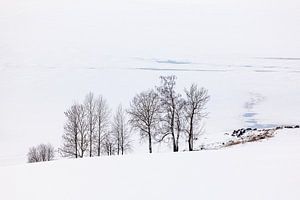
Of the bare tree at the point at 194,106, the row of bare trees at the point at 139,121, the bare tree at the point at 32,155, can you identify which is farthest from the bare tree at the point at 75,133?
the bare tree at the point at 194,106

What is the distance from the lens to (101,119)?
33.4 ft

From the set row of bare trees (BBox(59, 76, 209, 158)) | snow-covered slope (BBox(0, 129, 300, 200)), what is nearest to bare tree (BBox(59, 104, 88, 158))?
row of bare trees (BBox(59, 76, 209, 158))

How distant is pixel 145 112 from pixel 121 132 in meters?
0.81

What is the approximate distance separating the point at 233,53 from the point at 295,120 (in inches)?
131

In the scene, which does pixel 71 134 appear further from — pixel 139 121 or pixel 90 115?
pixel 139 121

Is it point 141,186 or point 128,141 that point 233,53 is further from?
point 141,186

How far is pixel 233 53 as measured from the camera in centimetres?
1177

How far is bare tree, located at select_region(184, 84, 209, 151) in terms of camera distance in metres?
9.99

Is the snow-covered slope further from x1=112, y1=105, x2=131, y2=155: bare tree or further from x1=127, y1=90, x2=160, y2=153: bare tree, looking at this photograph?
x1=127, y1=90, x2=160, y2=153: bare tree

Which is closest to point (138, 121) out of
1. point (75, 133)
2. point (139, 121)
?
point (139, 121)

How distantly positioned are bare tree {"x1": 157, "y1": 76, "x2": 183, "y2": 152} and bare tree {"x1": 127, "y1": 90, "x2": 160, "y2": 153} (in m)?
0.19

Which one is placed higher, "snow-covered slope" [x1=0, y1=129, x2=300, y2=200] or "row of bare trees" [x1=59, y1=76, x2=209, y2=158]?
"row of bare trees" [x1=59, y1=76, x2=209, y2=158]

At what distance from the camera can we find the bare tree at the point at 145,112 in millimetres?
10109

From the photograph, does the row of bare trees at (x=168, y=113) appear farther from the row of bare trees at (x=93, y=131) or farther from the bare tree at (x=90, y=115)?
the bare tree at (x=90, y=115)
